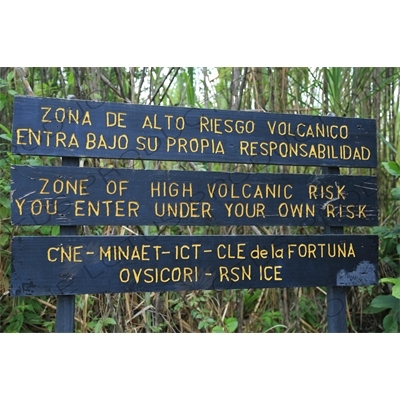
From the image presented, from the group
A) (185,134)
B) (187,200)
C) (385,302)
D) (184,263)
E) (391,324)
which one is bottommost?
(391,324)

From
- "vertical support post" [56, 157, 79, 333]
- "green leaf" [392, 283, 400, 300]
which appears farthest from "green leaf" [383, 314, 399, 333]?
"vertical support post" [56, 157, 79, 333]

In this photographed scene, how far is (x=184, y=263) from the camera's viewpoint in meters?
1.96

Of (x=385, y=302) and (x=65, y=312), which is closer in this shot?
(x=65, y=312)

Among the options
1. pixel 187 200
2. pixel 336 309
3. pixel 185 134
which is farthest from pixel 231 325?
pixel 185 134

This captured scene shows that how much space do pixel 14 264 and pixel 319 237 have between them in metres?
1.24

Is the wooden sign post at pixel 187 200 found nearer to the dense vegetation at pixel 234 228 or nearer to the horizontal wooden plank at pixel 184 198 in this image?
the horizontal wooden plank at pixel 184 198

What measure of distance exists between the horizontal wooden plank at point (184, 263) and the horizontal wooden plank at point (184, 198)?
77mm

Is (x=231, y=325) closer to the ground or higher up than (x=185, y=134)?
closer to the ground

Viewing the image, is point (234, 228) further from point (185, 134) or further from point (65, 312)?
point (65, 312)

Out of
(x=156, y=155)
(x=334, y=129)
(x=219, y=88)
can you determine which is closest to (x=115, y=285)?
(x=156, y=155)

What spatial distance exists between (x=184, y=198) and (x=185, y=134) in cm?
27

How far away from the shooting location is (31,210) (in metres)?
1.85

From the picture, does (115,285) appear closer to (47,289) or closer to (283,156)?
(47,289)

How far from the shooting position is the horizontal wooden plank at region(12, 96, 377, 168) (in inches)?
74.3
